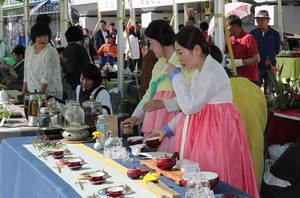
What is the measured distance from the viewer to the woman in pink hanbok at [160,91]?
2.91 meters

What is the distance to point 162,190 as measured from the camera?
1.88 meters

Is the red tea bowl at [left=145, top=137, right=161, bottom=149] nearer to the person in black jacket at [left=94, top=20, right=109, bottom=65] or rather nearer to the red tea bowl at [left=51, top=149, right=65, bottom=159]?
the red tea bowl at [left=51, top=149, right=65, bottom=159]

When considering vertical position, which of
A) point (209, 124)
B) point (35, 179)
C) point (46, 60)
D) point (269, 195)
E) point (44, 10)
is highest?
point (44, 10)

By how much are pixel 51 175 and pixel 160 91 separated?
1.06m

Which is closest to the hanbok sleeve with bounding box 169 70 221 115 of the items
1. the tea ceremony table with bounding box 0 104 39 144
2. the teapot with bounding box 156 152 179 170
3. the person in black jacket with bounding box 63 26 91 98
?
the teapot with bounding box 156 152 179 170

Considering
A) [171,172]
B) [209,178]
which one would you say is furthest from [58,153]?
[209,178]

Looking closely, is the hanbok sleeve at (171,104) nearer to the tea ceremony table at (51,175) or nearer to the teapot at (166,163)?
the tea ceremony table at (51,175)

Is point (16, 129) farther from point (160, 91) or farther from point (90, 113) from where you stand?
point (160, 91)

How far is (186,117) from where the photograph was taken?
2.55 metres

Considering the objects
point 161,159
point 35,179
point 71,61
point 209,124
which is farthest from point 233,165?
point 71,61

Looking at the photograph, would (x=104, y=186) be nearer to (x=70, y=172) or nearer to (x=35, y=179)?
(x=70, y=172)

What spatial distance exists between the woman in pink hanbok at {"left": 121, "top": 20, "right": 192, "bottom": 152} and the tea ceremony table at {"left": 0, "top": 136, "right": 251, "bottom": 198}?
0.84 feet

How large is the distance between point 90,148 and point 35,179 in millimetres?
486

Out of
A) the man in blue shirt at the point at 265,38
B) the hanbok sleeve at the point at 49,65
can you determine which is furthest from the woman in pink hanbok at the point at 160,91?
the man in blue shirt at the point at 265,38
